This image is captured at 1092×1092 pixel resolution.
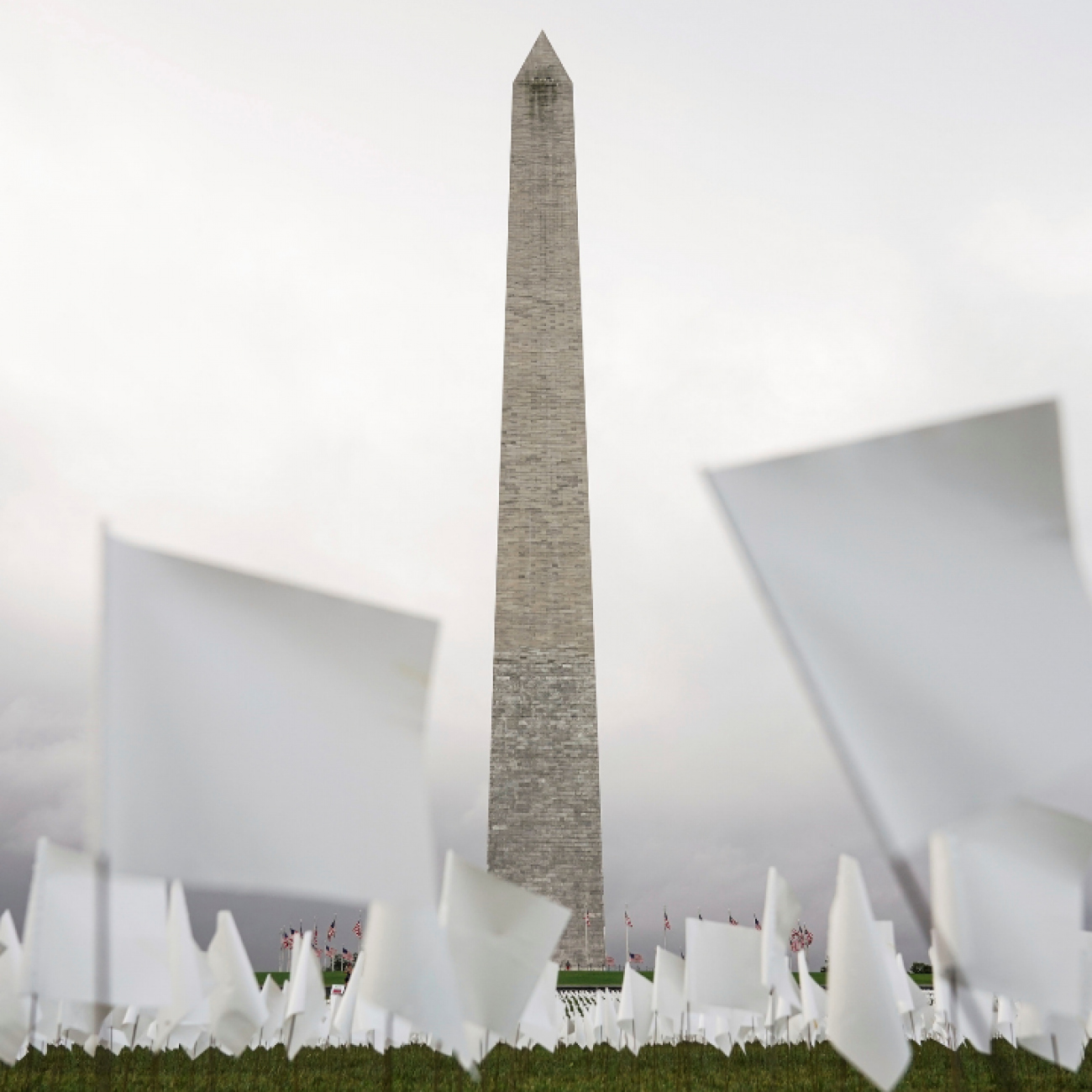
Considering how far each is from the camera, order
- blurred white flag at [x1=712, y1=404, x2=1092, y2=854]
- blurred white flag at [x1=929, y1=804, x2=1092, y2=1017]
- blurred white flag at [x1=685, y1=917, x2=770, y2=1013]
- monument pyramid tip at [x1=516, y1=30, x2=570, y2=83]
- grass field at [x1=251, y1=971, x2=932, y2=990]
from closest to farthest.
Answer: blurred white flag at [x1=712, y1=404, x2=1092, y2=854] → blurred white flag at [x1=929, y1=804, x2=1092, y2=1017] → blurred white flag at [x1=685, y1=917, x2=770, y2=1013] → grass field at [x1=251, y1=971, x2=932, y2=990] → monument pyramid tip at [x1=516, y1=30, x2=570, y2=83]

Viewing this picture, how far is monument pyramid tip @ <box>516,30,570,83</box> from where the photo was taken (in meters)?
22.1

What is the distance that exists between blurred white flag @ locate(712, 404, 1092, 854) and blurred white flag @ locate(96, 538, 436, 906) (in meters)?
1.05

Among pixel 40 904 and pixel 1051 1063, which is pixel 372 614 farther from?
pixel 1051 1063

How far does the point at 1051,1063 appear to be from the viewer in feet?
26.7

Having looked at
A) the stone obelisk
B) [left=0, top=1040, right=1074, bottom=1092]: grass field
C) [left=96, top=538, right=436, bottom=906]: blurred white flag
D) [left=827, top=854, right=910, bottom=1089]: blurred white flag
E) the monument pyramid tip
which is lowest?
[left=0, top=1040, right=1074, bottom=1092]: grass field

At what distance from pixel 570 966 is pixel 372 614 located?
16506 mm

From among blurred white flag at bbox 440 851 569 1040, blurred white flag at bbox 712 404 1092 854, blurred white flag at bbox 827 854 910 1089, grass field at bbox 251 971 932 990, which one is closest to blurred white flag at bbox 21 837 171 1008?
blurred white flag at bbox 440 851 569 1040

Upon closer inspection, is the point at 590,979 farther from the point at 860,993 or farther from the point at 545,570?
the point at 860,993

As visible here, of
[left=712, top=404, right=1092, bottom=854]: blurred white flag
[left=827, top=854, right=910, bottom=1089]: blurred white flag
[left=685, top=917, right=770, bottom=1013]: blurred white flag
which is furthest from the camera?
[left=685, top=917, right=770, bottom=1013]: blurred white flag

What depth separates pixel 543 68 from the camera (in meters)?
22.2

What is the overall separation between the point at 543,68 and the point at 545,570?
966cm

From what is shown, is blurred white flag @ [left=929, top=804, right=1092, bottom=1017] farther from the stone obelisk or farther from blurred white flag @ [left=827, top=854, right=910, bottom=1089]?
the stone obelisk

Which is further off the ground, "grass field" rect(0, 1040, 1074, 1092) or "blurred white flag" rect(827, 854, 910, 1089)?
"blurred white flag" rect(827, 854, 910, 1089)

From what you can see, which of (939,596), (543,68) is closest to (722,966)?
(939,596)
